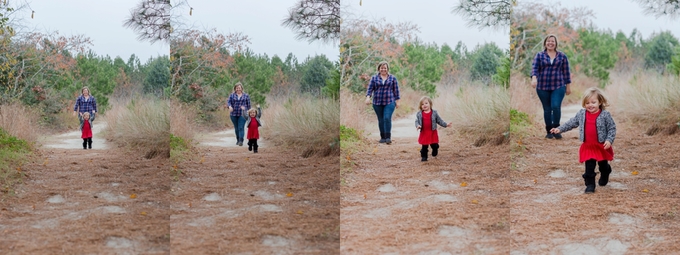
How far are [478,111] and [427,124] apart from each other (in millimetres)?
388

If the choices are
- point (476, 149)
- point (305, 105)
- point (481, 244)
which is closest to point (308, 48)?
point (305, 105)

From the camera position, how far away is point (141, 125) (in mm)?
4699

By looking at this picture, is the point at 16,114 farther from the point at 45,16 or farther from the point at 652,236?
the point at 652,236

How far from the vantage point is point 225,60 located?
4.44 m

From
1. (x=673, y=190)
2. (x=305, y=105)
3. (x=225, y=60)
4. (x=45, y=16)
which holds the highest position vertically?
(x=45, y=16)

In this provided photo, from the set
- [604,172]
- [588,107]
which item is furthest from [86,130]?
[604,172]

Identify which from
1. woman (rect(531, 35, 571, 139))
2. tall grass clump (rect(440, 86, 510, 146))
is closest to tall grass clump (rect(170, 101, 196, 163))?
tall grass clump (rect(440, 86, 510, 146))

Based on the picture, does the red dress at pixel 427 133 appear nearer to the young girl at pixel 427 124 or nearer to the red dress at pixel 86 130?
the young girl at pixel 427 124

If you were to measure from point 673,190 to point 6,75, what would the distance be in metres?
4.71

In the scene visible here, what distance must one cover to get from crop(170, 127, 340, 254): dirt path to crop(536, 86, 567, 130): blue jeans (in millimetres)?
1520

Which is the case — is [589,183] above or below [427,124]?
below

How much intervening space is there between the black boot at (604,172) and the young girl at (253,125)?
2.34 metres

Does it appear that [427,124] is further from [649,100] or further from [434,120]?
[649,100]

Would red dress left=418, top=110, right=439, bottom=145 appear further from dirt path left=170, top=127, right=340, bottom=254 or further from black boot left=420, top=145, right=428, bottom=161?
dirt path left=170, top=127, right=340, bottom=254
